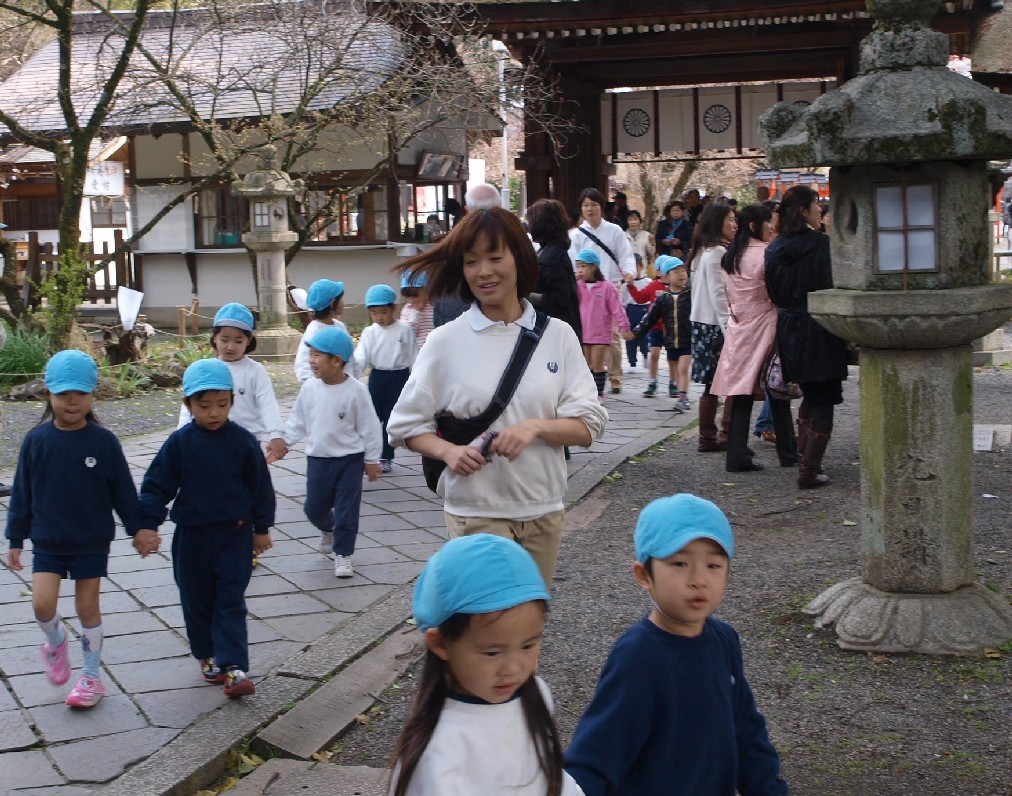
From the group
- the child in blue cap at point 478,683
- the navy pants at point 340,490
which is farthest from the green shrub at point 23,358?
the child in blue cap at point 478,683

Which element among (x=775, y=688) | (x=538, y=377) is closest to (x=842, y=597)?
(x=775, y=688)

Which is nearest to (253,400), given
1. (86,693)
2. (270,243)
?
(86,693)

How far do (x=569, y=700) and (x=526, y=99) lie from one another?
1095cm

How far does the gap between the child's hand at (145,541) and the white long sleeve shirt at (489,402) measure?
141 cm

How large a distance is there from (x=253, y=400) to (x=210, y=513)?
158 centimetres

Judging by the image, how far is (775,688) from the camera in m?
4.39

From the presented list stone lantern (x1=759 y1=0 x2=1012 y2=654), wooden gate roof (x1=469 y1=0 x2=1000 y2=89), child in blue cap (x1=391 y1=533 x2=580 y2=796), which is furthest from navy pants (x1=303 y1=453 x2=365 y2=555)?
wooden gate roof (x1=469 y1=0 x2=1000 y2=89)

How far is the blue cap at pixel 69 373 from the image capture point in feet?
14.2

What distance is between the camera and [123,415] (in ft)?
36.0

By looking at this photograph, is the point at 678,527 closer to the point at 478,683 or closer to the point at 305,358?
the point at 478,683

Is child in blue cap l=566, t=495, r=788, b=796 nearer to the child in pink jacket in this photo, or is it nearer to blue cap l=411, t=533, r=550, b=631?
blue cap l=411, t=533, r=550, b=631

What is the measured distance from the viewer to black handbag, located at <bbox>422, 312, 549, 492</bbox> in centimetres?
338

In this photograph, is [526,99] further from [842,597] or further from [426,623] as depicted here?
[426,623]

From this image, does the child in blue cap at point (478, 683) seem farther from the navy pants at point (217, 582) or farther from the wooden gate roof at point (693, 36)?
the wooden gate roof at point (693, 36)
